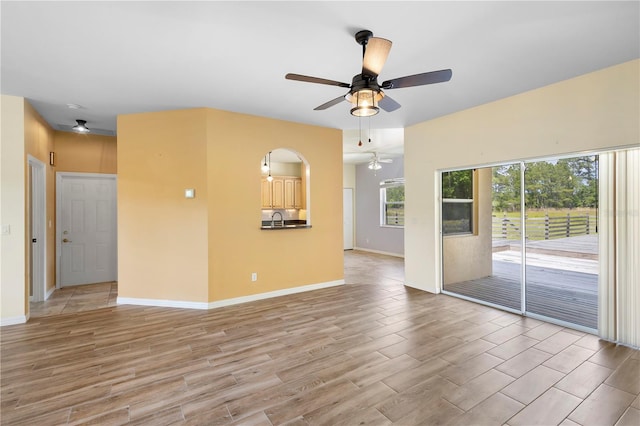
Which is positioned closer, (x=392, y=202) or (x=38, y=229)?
(x=38, y=229)

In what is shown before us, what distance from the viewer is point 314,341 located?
323 cm

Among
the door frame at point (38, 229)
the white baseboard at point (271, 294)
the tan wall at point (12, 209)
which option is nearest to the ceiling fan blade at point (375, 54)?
the white baseboard at point (271, 294)

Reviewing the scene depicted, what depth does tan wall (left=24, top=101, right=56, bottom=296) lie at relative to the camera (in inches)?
159

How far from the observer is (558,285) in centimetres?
402

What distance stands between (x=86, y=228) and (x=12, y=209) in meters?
2.01

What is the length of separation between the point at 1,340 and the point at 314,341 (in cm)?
340

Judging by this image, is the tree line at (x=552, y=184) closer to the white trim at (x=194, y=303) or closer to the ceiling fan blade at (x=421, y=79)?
the ceiling fan blade at (x=421, y=79)

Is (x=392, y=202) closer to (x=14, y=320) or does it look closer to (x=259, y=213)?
(x=259, y=213)

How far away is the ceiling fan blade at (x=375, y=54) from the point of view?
2049mm

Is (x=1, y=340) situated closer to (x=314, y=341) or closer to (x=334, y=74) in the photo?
(x=314, y=341)

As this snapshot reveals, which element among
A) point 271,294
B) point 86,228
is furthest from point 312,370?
point 86,228

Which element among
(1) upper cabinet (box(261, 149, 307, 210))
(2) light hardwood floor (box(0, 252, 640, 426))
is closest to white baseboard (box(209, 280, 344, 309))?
(2) light hardwood floor (box(0, 252, 640, 426))

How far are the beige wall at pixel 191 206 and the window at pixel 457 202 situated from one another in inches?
119

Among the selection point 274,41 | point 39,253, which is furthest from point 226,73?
point 39,253
